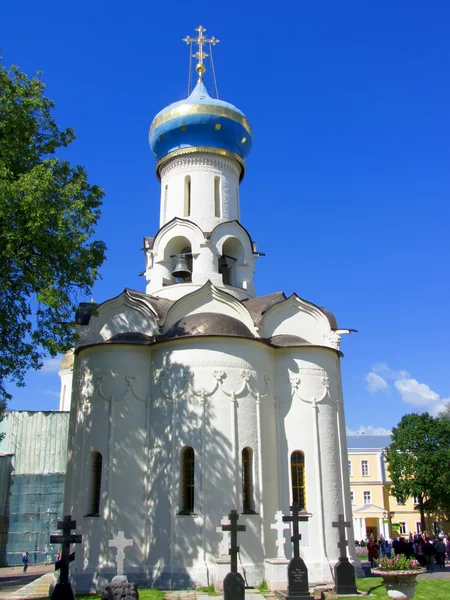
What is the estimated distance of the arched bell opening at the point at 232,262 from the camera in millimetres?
16250

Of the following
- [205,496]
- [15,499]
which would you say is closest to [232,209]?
[205,496]

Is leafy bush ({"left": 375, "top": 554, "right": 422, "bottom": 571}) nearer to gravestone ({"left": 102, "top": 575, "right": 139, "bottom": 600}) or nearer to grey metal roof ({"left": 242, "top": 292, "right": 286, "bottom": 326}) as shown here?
gravestone ({"left": 102, "top": 575, "right": 139, "bottom": 600})

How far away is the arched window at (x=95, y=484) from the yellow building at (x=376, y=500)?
23824mm

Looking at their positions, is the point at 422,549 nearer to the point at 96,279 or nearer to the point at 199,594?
the point at 199,594

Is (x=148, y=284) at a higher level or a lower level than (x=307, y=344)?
higher

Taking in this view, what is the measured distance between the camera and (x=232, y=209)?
16.9 metres

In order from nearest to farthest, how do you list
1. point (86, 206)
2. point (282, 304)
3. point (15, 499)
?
point (86, 206) → point (282, 304) → point (15, 499)

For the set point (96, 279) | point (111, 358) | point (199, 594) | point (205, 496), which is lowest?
point (199, 594)

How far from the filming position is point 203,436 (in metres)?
11.9

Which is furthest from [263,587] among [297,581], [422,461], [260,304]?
[422,461]

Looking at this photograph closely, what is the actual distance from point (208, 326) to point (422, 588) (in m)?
6.43

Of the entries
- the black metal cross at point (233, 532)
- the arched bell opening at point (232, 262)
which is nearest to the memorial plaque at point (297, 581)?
the black metal cross at point (233, 532)

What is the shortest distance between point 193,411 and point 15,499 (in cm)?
1174

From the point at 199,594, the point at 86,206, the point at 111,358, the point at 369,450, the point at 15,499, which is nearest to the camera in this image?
the point at 199,594
